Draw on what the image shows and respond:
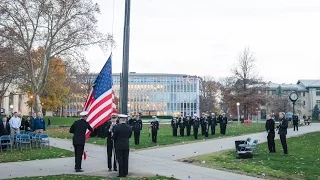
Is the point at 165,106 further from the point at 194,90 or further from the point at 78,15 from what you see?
the point at 78,15

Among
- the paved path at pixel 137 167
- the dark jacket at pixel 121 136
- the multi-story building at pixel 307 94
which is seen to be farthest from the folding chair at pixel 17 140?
the multi-story building at pixel 307 94

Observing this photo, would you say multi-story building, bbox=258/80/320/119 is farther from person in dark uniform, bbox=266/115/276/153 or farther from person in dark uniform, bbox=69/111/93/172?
person in dark uniform, bbox=69/111/93/172

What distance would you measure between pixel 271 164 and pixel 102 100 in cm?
669

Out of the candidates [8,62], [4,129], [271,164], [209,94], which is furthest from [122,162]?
[209,94]

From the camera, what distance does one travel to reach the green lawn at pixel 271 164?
12.1 m

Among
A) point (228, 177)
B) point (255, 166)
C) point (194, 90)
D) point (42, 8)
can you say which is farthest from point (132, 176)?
point (194, 90)

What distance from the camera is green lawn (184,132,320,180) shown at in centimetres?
1214

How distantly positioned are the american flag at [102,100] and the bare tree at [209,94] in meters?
88.8

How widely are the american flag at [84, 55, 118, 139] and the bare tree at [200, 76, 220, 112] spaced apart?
291 feet

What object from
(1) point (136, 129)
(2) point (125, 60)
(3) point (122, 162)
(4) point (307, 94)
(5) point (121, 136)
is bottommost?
A: (3) point (122, 162)

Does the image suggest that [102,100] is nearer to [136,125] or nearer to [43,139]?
[43,139]

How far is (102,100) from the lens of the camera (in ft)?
40.7

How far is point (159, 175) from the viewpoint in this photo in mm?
11547

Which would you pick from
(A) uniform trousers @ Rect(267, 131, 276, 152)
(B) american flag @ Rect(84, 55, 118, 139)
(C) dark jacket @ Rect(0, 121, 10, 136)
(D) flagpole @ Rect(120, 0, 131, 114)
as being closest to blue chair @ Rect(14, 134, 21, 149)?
(C) dark jacket @ Rect(0, 121, 10, 136)
